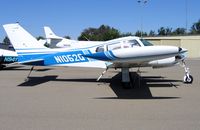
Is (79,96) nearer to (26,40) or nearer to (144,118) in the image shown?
(144,118)

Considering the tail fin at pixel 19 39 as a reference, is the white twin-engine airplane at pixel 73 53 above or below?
below

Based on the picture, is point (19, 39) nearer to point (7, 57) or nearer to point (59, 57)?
point (59, 57)

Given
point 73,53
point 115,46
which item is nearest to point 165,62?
point 115,46

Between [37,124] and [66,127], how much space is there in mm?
630

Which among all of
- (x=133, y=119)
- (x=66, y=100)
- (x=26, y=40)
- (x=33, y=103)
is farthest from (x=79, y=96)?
(x=26, y=40)

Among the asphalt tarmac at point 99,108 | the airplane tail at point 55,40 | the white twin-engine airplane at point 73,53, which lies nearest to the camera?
the asphalt tarmac at point 99,108

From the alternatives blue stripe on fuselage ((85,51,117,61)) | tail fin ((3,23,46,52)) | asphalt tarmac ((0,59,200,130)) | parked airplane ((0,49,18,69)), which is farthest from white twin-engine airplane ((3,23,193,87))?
parked airplane ((0,49,18,69))

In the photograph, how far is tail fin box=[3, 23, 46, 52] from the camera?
44.3 ft

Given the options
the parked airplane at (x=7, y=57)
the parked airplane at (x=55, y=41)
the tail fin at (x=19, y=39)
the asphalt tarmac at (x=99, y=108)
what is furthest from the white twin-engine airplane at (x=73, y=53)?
the parked airplane at (x=55, y=41)

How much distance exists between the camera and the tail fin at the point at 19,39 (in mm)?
13500

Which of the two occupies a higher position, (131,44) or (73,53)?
(131,44)

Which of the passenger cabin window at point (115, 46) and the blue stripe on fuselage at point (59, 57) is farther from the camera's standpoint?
the blue stripe on fuselage at point (59, 57)

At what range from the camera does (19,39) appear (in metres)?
13.6

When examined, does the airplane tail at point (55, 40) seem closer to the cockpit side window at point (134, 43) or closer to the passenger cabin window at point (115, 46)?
the passenger cabin window at point (115, 46)
